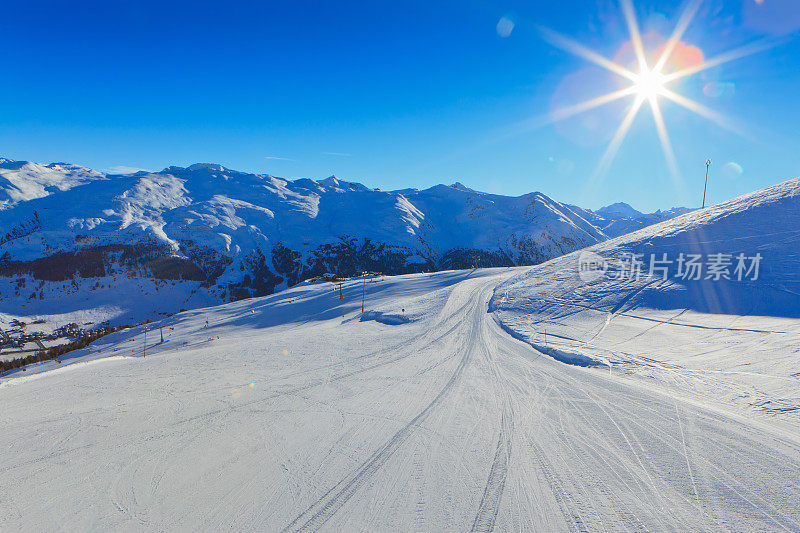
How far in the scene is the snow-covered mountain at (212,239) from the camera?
291 feet

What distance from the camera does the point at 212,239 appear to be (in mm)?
121375

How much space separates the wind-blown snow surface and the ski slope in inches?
49.0

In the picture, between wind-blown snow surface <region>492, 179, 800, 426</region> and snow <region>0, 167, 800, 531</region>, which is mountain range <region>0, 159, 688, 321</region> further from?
snow <region>0, 167, 800, 531</region>

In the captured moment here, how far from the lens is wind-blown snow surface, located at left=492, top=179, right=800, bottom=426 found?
896cm

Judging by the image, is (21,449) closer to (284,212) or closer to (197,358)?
(197,358)

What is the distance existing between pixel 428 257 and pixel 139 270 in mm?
102794

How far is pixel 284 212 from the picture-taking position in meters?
162

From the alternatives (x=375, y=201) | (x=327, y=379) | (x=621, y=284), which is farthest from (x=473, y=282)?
(x=375, y=201)

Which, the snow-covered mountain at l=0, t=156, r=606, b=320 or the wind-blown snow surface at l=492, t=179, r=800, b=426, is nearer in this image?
the wind-blown snow surface at l=492, t=179, r=800, b=426

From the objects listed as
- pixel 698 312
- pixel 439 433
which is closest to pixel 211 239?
pixel 439 433

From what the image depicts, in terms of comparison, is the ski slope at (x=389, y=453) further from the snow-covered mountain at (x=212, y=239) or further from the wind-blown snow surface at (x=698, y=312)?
the snow-covered mountain at (x=212, y=239)

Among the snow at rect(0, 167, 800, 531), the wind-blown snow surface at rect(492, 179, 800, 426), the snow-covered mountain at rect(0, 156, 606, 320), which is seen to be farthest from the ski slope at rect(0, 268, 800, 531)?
the snow-covered mountain at rect(0, 156, 606, 320)

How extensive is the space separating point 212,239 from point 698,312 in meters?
137

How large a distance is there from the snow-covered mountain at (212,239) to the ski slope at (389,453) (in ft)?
294
